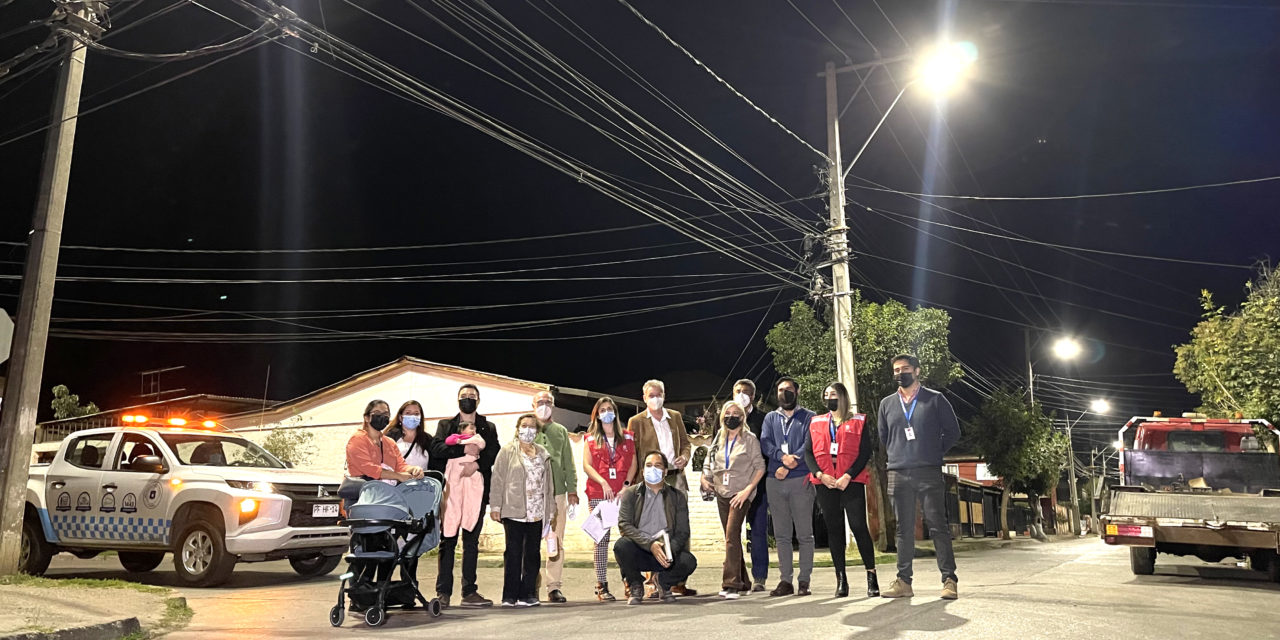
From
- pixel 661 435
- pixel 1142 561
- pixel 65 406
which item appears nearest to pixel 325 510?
pixel 661 435

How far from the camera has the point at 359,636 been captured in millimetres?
6266

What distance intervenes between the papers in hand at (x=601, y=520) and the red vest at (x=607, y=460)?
0.19 metres

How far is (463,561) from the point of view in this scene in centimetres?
816

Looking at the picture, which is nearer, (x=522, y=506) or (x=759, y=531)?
(x=522, y=506)

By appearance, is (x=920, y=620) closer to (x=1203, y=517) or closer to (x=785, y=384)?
(x=785, y=384)

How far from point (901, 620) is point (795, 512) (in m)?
2.02

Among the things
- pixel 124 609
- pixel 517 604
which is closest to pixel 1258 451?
pixel 517 604

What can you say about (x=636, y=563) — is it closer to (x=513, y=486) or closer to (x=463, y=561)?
(x=513, y=486)

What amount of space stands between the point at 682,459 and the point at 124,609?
4852mm

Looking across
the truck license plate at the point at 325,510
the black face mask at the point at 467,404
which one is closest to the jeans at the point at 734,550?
the black face mask at the point at 467,404

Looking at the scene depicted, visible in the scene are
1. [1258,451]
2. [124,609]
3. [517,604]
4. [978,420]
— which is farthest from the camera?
[978,420]

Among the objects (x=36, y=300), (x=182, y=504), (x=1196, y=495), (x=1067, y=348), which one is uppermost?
(x=1067, y=348)

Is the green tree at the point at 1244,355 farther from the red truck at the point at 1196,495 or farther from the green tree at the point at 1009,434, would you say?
the green tree at the point at 1009,434

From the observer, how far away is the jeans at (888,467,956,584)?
7582mm
